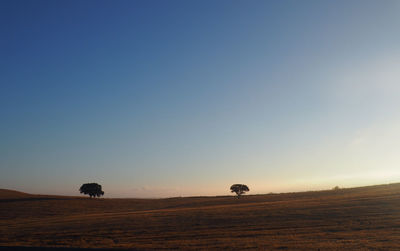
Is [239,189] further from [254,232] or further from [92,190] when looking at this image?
[254,232]

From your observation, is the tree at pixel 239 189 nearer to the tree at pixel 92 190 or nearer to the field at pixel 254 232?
the tree at pixel 92 190

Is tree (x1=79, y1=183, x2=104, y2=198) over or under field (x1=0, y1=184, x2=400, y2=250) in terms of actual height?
over

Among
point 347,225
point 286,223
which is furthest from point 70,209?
point 347,225

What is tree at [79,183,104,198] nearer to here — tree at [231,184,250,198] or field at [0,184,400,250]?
tree at [231,184,250,198]

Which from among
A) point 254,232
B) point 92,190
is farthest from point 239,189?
point 254,232

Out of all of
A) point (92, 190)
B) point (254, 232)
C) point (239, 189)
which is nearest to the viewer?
point (254, 232)

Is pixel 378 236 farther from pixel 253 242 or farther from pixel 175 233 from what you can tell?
pixel 175 233

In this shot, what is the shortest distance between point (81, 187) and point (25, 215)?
5807 centimetres

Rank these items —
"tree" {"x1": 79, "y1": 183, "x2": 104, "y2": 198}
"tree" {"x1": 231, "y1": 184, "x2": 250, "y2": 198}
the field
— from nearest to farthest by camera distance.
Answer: the field → "tree" {"x1": 79, "y1": 183, "x2": 104, "y2": 198} → "tree" {"x1": 231, "y1": 184, "x2": 250, "y2": 198}

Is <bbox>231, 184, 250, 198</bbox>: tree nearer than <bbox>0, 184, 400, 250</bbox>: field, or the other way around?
<bbox>0, 184, 400, 250</bbox>: field

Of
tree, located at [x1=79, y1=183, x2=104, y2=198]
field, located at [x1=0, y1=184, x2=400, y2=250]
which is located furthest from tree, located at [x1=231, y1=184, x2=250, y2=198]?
field, located at [x1=0, y1=184, x2=400, y2=250]

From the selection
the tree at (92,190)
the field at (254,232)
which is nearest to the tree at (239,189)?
the tree at (92,190)

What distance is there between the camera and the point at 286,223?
102ft

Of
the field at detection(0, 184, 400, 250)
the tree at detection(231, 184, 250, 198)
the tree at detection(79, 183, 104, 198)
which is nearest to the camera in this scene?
the field at detection(0, 184, 400, 250)
